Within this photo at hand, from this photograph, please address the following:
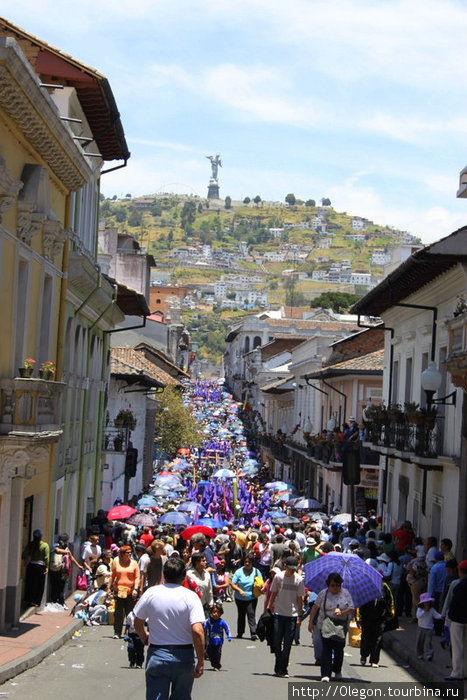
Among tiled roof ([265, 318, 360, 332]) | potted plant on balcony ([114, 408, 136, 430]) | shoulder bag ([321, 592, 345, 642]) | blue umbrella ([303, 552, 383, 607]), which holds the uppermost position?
tiled roof ([265, 318, 360, 332])

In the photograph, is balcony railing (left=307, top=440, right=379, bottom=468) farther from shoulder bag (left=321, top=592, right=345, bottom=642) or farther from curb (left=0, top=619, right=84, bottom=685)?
shoulder bag (left=321, top=592, right=345, bottom=642)

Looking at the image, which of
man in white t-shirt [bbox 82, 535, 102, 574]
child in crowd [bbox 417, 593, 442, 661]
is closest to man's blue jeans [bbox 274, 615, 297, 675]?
child in crowd [bbox 417, 593, 442, 661]

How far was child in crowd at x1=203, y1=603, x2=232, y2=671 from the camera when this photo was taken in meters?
13.8

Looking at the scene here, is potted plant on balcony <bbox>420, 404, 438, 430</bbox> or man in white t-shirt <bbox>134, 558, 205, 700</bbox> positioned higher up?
potted plant on balcony <bbox>420, 404, 438, 430</bbox>

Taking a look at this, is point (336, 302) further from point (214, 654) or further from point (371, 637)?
point (214, 654)

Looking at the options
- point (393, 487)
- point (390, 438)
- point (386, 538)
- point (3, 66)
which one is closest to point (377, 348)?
point (393, 487)

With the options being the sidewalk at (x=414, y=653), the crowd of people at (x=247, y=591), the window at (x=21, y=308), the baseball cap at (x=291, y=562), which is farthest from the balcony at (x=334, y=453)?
the baseball cap at (x=291, y=562)

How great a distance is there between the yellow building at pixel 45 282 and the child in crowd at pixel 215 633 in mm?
3236

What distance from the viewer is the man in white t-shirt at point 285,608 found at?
529 inches

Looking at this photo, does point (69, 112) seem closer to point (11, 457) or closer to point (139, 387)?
point (11, 457)

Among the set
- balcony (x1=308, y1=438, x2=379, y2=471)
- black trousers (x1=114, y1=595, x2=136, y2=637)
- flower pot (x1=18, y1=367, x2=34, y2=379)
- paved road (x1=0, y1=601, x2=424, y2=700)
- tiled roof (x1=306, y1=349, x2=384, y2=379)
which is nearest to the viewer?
paved road (x1=0, y1=601, x2=424, y2=700)

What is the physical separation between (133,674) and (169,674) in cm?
542

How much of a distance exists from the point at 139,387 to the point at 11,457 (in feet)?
91.0

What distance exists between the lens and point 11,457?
15.1 metres
